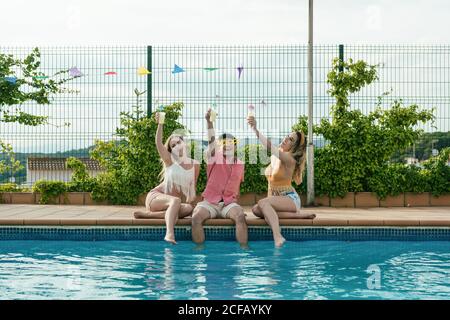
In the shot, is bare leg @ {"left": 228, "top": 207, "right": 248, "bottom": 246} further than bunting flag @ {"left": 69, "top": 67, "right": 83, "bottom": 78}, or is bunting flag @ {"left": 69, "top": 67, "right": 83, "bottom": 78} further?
bunting flag @ {"left": 69, "top": 67, "right": 83, "bottom": 78}

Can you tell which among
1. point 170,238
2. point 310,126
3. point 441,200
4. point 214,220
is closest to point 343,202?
point 310,126

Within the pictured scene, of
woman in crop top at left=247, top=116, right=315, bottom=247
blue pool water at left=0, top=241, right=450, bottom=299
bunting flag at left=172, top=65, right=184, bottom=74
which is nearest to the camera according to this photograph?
blue pool water at left=0, top=241, right=450, bottom=299

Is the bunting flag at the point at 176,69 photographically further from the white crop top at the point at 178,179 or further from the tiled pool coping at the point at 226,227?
the white crop top at the point at 178,179

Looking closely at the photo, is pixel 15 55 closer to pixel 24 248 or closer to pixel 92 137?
pixel 92 137

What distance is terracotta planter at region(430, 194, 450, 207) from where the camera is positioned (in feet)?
34.7

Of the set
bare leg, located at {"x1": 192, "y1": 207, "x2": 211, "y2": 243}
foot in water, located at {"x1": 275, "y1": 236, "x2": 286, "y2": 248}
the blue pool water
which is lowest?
the blue pool water

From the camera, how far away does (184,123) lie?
1052 centimetres

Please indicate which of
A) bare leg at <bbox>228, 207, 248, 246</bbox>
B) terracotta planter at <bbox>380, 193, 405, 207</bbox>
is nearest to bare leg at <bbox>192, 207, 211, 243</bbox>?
bare leg at <bbox>228, 207, 248, 246</bbox>

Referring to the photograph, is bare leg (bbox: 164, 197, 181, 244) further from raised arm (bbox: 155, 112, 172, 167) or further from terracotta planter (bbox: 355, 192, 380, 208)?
terracotta planter (bbox: 355, 192, 380, 208)

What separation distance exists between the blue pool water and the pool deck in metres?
0.25

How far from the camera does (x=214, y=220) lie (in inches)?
297

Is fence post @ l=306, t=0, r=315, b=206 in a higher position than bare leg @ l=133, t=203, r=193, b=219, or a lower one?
higher

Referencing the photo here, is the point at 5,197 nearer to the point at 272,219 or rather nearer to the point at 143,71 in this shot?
the point at 143,71

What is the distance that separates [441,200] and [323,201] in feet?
6.14
